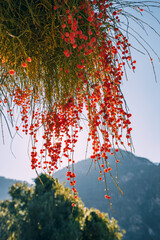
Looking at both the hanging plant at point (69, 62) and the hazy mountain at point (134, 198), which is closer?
the hanging plant at point (69, 62)

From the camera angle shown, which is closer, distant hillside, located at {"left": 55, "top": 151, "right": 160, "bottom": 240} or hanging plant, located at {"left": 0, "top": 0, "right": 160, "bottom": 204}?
hanging plant, located at {"left": 0, "top": 0, "right": 160, "bottom": 204}

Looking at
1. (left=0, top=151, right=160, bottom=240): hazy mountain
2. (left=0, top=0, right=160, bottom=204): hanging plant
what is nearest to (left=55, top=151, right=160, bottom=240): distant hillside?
(left=0, top=151, right=160, bottom=240): hazy mountain

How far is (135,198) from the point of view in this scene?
52312 millimetres

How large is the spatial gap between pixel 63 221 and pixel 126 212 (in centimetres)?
5161

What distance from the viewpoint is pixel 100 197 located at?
58.4 meters

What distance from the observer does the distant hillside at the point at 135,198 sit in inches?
1705

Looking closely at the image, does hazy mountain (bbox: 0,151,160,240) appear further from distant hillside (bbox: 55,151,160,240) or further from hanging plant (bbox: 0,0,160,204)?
hanging plant (bbox: 0,0,160,204)

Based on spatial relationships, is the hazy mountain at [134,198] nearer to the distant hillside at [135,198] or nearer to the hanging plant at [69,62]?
the distant hillside at [135,198]

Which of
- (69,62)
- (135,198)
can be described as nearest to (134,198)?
(135,198)

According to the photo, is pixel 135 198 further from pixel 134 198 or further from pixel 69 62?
pixel 69 62

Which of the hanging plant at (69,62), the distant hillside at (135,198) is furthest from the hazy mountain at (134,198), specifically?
the hanging plant at (69,62)

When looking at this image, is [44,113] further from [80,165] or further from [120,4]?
[80,165]

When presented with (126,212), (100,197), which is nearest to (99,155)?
(126,212)

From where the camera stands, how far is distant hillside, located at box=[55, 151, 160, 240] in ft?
142
